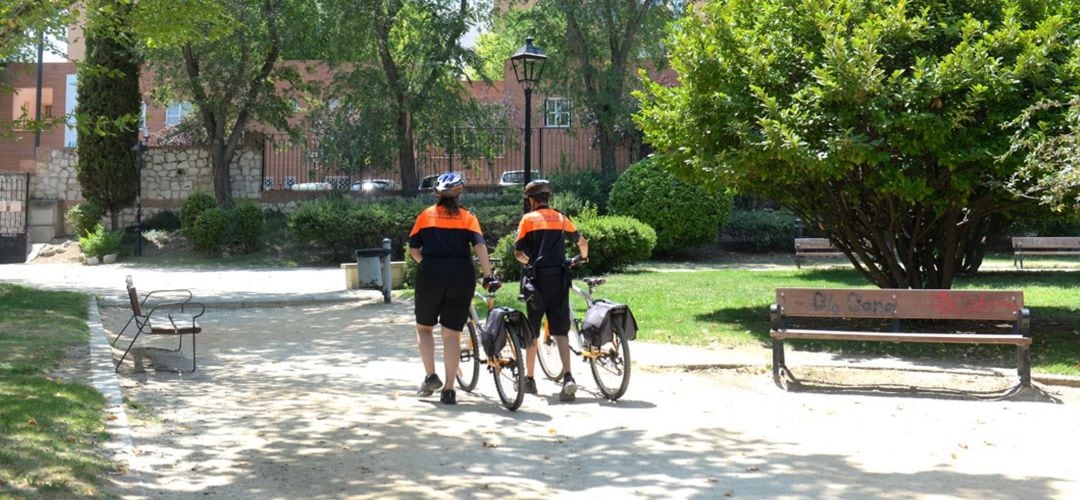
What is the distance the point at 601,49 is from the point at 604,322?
908 inches

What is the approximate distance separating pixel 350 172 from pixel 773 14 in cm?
1984

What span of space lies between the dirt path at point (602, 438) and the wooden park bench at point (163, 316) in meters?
0.40

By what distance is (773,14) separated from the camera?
12211 millimetres

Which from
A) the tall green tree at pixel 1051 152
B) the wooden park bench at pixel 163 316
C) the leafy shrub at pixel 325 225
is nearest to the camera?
the tall green tree at pixel 1051 152

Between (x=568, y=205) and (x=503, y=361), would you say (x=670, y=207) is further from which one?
(x=503, y=361)

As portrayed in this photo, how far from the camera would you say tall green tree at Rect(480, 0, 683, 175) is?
28.9m

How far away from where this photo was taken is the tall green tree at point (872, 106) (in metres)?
10.5

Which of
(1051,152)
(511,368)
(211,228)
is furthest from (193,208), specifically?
(1051,152)

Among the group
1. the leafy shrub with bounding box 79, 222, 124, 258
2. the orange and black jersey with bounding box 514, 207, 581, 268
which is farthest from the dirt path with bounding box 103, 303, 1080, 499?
the leafy shrub with bounding box 79, 222, 124, 258

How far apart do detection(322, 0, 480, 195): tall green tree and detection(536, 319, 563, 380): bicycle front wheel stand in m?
19.1

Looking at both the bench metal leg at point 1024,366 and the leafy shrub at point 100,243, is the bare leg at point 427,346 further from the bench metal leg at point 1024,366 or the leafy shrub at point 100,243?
the leafy shrub at point 100,243

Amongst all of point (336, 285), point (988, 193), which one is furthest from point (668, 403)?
point (336, 285)

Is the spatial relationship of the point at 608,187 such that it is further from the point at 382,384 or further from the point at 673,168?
the point at 382,384

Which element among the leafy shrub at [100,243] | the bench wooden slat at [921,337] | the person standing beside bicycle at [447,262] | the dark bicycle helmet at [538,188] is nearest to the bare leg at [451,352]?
the person standing beside bicycle at [447,262]
